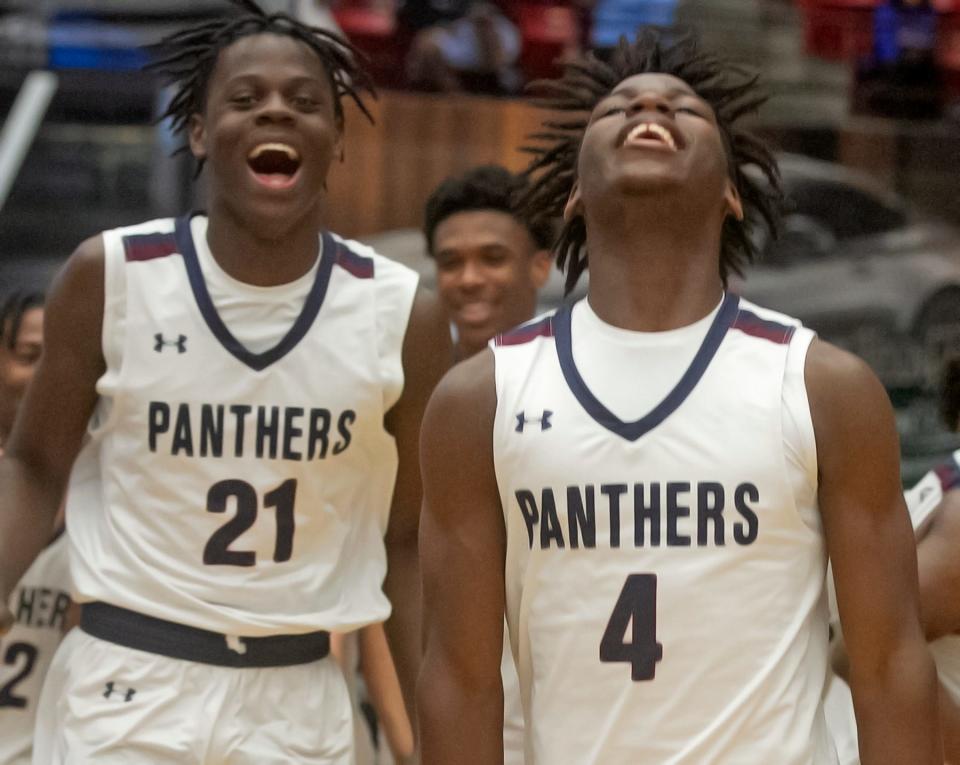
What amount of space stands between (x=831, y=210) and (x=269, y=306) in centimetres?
349

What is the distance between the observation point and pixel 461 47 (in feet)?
24.1

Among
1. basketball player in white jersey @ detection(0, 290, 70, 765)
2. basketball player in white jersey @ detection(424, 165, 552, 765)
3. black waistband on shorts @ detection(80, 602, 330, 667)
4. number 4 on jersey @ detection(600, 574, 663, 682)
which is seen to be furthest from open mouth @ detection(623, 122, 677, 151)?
basketball player in white jersey @ detection(0, 290, 70, 765)

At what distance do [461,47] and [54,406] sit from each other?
3.46 metres

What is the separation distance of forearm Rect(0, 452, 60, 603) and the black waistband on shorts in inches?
8.7

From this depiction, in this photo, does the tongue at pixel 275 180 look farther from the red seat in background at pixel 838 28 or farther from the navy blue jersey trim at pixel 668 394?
the red seat in background at pixel 838 28

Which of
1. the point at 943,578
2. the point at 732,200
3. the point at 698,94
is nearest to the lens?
the point at 732,200

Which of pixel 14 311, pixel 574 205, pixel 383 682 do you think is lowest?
pixel 383 682

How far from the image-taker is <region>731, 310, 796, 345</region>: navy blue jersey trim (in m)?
3.40

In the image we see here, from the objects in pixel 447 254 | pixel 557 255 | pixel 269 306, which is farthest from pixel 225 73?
pixel 447 254

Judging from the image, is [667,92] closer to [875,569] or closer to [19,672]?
[875,569]

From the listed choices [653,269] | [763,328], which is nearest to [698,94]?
[653,269]

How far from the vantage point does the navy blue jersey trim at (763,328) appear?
11.1 ft

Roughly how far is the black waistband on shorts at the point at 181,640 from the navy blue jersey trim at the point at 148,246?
80 centimetres

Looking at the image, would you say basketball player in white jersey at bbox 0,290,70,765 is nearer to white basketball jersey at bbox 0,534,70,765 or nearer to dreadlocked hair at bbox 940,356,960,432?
white basketball jersey at bbox 0,534,70,765
